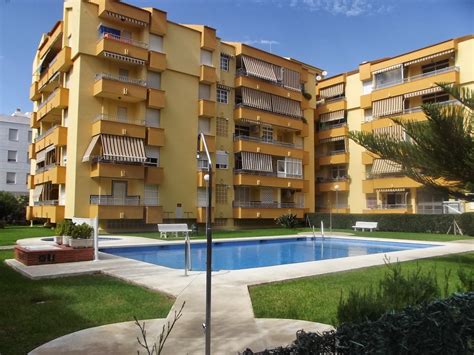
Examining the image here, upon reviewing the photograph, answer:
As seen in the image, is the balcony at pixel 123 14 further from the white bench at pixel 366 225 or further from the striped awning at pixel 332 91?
the white bench at pixel 366 225

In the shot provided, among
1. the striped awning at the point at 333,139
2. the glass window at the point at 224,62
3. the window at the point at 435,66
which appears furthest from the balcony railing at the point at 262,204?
the window at the point at 435,66

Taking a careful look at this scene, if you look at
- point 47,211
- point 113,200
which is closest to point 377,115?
point 113,200

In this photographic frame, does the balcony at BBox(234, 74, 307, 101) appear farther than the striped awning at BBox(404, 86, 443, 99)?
Yes

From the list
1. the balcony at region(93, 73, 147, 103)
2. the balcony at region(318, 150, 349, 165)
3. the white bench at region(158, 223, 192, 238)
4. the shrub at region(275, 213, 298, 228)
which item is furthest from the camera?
the balcony at region(318, 150, 349, 165)

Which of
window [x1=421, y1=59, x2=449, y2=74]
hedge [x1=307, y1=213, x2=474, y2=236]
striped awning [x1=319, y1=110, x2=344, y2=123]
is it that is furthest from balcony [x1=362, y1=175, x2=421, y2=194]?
window [x1=421, y1=59, x2=449, y2=74]

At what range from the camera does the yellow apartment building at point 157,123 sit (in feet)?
90.5

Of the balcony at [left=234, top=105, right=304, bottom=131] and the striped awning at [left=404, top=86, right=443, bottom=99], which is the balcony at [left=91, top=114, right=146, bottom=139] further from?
the striped awning at [left=404, top=86, right=443, bottom=99]

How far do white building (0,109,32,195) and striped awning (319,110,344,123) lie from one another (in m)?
35.8

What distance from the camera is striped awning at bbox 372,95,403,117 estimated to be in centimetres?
3597

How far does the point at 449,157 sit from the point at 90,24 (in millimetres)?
25041

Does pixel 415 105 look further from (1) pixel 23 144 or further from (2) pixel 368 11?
(1) pixel 23 144

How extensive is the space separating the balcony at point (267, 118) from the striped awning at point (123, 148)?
9226 millimetres

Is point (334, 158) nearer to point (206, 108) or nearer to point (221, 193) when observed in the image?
point (221, 193)

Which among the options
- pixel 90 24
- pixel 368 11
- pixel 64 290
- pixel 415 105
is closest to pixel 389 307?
pixel 368 11
